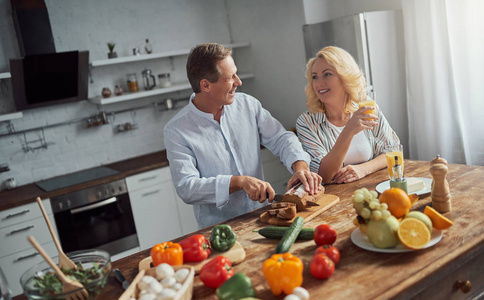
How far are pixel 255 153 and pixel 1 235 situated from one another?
7.16 feet

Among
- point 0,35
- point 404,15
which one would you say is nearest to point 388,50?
point 404,15

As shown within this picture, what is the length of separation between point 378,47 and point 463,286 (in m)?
2.59

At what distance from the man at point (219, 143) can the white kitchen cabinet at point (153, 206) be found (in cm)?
157

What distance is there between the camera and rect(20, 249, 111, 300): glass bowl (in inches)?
50.2

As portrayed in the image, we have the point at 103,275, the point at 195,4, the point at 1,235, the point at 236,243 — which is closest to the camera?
the point at 103,275

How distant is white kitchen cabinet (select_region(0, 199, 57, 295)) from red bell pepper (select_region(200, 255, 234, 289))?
2469 mm

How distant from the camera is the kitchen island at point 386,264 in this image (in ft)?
4.09

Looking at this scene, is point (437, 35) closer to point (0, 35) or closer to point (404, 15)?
point (404, 15)

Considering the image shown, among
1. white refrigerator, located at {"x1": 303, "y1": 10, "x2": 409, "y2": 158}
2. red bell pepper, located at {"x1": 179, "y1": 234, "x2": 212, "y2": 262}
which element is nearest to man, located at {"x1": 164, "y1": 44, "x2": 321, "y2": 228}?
red bell pepper, located at {"x1": 179, "y1": 234, "x2": 212, "y2": 262}

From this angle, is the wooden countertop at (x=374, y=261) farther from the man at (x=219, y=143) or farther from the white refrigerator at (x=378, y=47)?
the white refrigerator at (x=378, y=47)

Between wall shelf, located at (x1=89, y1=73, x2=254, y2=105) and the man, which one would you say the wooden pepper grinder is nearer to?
the man

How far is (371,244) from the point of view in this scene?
4.75 feet

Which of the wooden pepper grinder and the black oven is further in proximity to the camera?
the black oven

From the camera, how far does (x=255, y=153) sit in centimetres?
243
